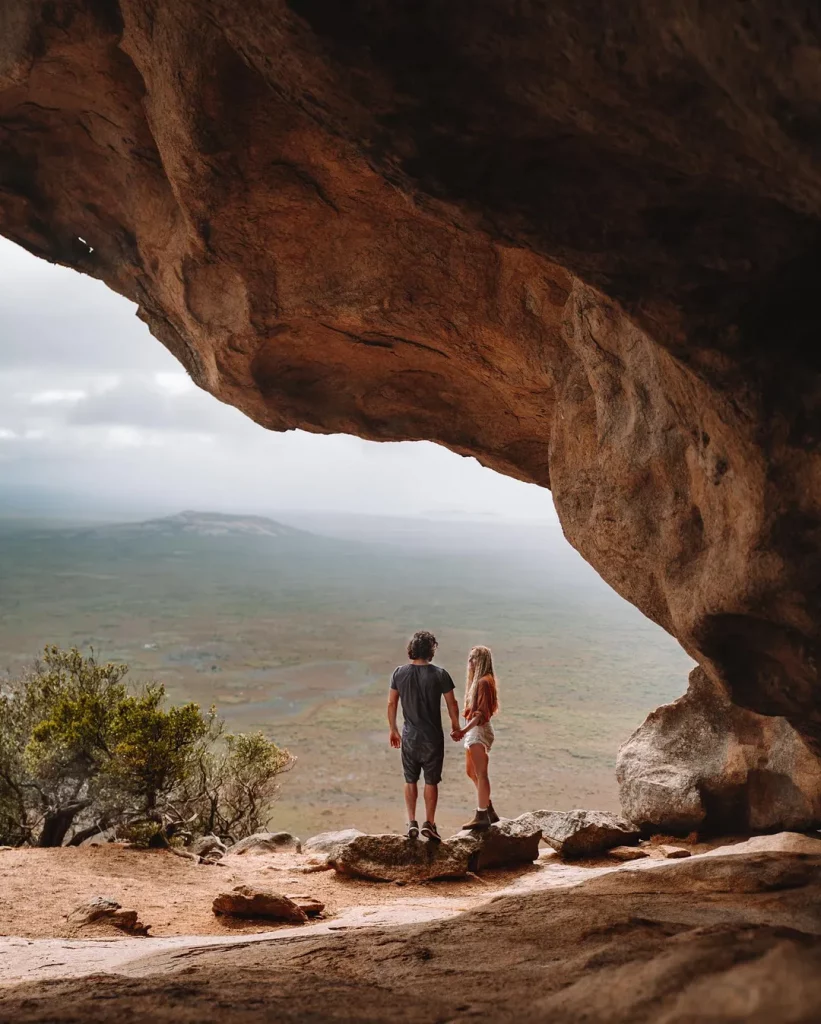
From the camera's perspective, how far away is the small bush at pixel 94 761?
43.9 ft

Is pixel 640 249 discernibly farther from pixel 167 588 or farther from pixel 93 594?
pixel 167 588

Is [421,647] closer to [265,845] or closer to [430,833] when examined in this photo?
[430,833]

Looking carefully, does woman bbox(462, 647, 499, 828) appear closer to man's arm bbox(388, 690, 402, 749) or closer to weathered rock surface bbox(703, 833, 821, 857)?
man's arm bbox(388, 690, 402, 749)

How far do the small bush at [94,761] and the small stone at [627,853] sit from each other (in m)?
7.00

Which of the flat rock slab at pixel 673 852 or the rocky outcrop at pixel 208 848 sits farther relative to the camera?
the rocky outcrop at pixel 208 848

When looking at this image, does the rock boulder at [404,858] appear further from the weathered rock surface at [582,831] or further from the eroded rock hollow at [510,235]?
the eroded rock hollow at [510,235]

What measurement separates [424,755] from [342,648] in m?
59.4

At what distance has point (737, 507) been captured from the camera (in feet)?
19.5

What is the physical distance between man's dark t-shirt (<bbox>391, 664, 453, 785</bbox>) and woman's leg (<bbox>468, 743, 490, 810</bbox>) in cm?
52

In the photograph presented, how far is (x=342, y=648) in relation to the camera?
68.1 meters

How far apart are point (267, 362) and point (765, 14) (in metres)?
9.74

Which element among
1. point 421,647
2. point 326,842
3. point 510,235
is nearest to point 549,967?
point 510,235

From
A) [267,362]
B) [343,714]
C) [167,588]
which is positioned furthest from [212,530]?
[267,362]

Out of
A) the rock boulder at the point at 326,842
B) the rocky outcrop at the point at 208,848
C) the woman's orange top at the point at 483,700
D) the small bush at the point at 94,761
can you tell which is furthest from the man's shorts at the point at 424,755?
the small bush at the point at 94,761
